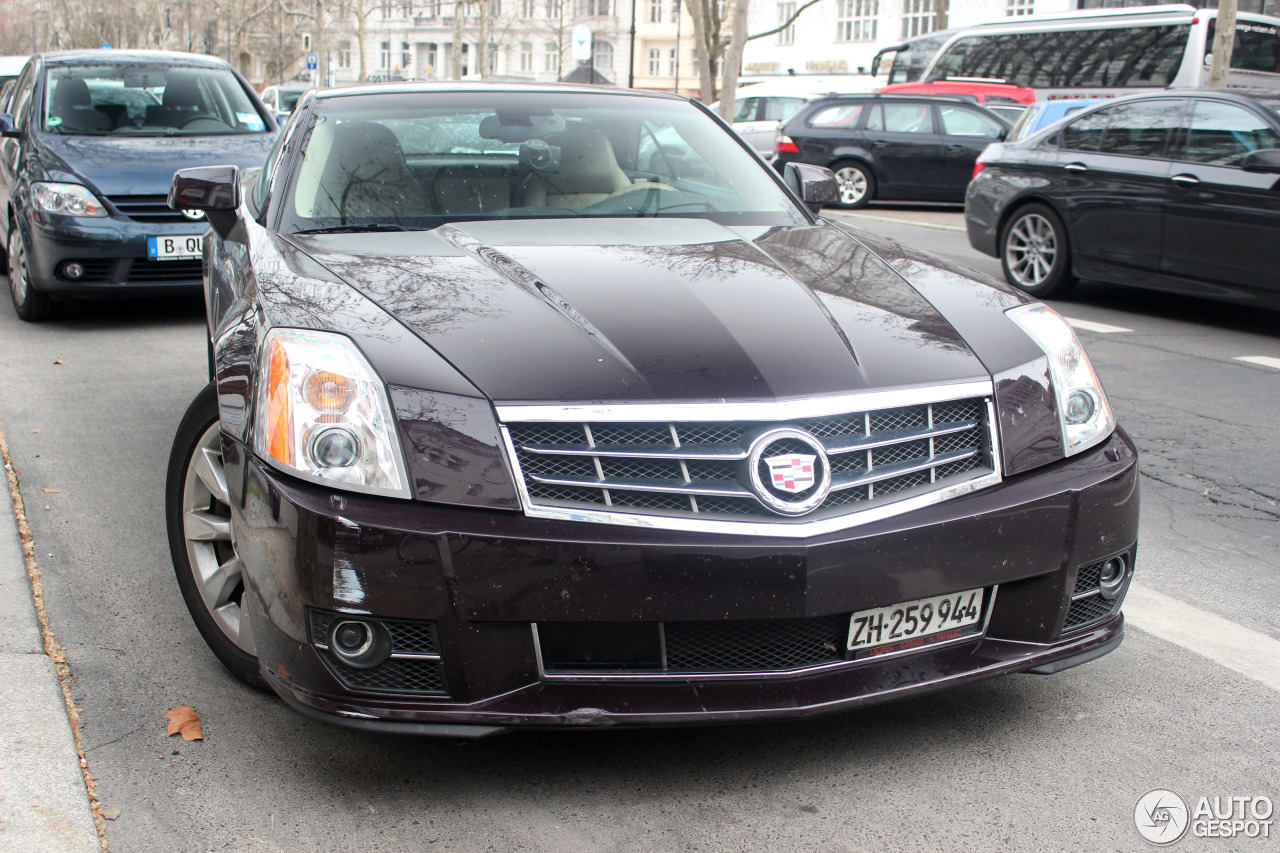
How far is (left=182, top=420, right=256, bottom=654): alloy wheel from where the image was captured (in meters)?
3.05

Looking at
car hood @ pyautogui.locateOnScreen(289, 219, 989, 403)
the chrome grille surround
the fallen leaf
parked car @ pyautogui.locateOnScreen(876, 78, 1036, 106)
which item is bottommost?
the fallen leaf

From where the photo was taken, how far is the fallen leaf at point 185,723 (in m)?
2.83

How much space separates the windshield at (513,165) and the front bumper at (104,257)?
3.78 m

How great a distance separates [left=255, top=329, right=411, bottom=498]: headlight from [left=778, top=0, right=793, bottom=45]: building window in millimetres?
67017

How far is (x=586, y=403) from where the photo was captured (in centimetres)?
243

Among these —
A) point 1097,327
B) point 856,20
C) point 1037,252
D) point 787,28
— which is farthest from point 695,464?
point 787,28

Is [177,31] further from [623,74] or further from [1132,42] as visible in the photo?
[1132,42]

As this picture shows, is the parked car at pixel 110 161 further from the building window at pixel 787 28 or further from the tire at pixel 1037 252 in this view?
the building window at pixel 787 28

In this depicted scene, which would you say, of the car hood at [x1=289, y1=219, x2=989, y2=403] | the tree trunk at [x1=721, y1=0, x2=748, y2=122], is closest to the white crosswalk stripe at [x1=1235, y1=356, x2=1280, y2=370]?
the car hood at [x1=289, y1=219, x2=989, y2=403]

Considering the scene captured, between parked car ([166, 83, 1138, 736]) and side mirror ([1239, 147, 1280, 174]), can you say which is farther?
side mirror ([1239, 147, 1280, 174])

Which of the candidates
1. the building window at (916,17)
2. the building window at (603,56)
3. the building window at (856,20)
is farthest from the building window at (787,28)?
the building window at (603,56)

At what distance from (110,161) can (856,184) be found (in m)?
12.4

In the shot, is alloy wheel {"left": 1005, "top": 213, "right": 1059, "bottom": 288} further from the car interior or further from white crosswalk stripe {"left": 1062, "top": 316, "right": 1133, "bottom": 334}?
the car interior

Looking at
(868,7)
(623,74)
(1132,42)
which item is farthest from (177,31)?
(1132,42)
